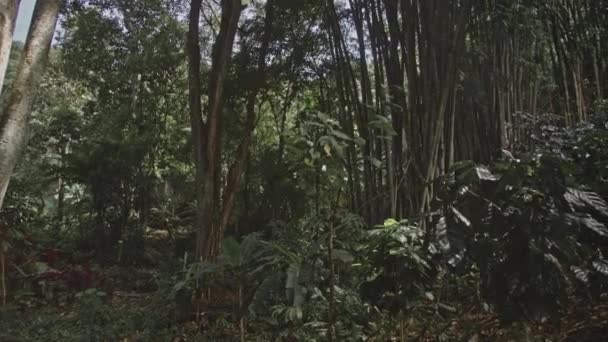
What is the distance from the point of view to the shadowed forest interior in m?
1.48

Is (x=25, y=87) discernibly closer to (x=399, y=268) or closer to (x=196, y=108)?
(x=399, y=268)

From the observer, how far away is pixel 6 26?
168cm

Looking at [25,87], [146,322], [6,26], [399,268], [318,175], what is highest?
[6,26]

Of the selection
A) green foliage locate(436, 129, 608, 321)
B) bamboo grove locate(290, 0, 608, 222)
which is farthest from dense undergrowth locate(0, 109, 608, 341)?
bamboo grove locate(290, 0, 608, 222)

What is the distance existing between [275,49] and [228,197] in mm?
2599

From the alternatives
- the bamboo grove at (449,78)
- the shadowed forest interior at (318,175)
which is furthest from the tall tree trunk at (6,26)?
the bamboo grove at (449,78)

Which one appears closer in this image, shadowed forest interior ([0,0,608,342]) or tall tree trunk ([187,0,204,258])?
shadowed forest interior ([0,0,608,342])

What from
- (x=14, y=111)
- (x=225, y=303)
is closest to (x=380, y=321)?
(x=225, y=303)

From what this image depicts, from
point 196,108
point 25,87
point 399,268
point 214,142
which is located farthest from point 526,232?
point 196,108

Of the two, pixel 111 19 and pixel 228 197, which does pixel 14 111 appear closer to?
pixel 228 197

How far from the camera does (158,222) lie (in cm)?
789

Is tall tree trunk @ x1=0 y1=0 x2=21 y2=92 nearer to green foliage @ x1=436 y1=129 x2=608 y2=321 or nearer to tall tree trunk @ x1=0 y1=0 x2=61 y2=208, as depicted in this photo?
tall tree trunk @ x1=0 y1=0 x2=61 y2=208

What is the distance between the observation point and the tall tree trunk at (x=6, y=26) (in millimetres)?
1663

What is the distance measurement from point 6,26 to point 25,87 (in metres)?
0.22
